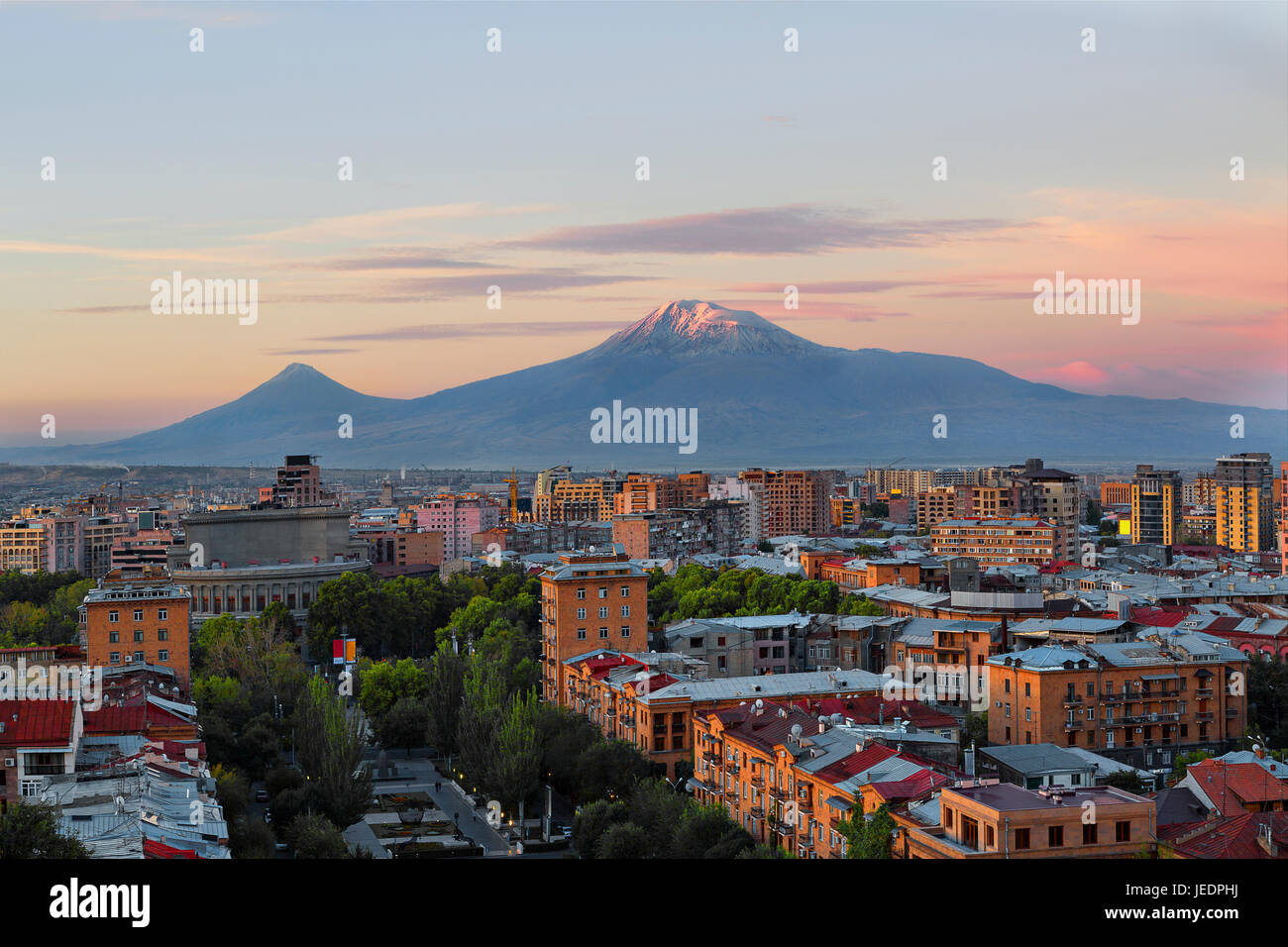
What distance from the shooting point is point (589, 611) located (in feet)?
72.2

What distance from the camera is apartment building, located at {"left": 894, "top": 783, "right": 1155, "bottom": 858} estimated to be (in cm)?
891

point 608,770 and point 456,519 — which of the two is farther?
point 456,519

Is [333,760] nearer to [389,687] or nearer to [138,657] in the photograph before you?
[138,657]

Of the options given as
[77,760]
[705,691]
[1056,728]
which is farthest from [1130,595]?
[77,760]

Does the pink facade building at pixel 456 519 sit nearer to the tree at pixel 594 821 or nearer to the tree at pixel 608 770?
the tree at pixel 608 770

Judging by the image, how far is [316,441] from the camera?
4934 inches

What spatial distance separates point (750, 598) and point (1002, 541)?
596 inches

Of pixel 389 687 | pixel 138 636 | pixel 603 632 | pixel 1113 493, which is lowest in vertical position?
pixel 389 687

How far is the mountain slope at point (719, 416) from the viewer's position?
11756cm

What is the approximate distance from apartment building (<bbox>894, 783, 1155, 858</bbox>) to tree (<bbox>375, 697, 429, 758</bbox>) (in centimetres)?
1126

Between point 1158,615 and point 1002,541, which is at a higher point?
point 1002,541

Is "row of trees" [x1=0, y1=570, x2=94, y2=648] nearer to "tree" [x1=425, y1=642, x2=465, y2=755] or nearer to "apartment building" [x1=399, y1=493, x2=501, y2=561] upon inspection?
"tree" [x1=425, y1=642, x2=465, y2=755]

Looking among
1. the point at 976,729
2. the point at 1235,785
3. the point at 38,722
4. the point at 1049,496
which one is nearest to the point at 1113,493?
the point at 1049,496
